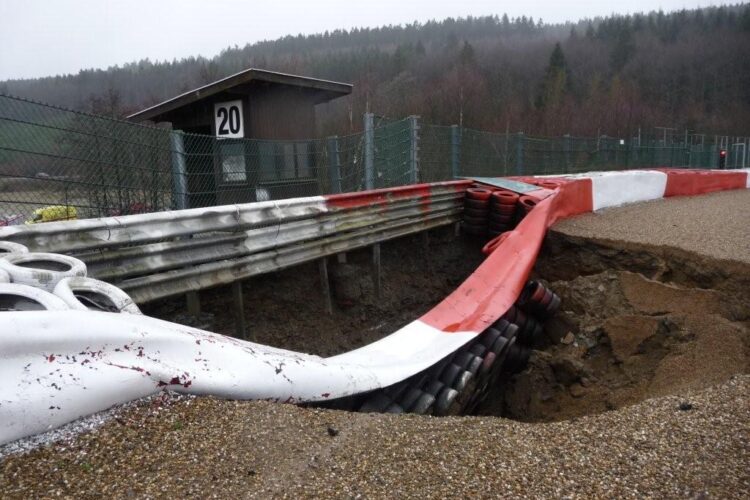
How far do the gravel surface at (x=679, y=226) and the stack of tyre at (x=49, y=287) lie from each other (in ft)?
18.7

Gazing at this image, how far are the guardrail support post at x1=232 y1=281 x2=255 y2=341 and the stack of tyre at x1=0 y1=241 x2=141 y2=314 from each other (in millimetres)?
1756

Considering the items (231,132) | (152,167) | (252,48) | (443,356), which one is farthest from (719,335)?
(252,48)

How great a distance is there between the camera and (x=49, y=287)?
2.65 m

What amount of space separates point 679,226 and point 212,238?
6.33 metres

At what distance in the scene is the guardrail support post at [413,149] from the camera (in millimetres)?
8422

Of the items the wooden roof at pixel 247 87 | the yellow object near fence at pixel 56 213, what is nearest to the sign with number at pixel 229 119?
the wooden roof at pixel 247 87

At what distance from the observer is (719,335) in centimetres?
420

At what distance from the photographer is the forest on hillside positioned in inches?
1761

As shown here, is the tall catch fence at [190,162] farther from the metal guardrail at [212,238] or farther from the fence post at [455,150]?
the metal guardrail at [212,238]

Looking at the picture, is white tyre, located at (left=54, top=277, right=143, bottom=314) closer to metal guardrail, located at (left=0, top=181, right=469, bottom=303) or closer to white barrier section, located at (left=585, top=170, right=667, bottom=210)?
metal guardrail, located at (left=0, top=181, right=469, bottom=303)

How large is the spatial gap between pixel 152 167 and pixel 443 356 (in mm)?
3863

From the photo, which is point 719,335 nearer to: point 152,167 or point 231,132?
point 152,167

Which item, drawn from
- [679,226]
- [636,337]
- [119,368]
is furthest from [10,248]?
[679,226]

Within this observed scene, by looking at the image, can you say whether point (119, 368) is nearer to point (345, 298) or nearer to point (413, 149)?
point (345, 298)
